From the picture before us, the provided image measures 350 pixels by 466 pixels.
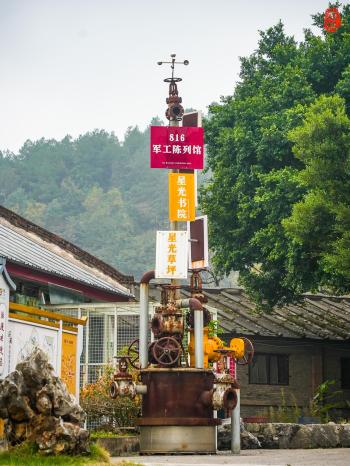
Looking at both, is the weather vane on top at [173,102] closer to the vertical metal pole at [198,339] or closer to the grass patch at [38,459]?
the vertical metal pole at [198,339]

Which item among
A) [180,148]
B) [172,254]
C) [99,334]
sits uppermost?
[180,148]

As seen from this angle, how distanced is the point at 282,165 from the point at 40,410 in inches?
821

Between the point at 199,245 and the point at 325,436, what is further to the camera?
the point at 325,436

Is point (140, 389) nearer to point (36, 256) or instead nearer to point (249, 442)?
point (249, 442)

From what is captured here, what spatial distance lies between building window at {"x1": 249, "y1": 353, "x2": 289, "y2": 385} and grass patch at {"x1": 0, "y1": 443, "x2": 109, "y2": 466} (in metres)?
23.9

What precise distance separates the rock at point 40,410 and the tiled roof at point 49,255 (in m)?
5.73

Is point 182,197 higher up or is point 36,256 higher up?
point 182,197

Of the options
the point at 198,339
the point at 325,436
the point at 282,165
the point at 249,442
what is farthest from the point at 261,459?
the point at 282,165

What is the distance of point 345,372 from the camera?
3922 centimetres

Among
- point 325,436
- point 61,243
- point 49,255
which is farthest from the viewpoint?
point 61,243

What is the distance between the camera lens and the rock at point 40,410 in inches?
540

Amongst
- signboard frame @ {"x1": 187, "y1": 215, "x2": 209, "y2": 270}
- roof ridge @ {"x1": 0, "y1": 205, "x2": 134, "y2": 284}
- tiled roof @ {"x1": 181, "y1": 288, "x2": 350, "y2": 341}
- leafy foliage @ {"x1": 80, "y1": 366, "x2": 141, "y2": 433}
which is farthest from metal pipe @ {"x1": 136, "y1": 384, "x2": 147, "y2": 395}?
tiled roof @ {"x1": 181, "y1": 288, "x2": 350, "y2": 341}

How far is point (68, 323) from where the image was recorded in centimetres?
2064

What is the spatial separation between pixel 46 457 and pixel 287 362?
25424mm
